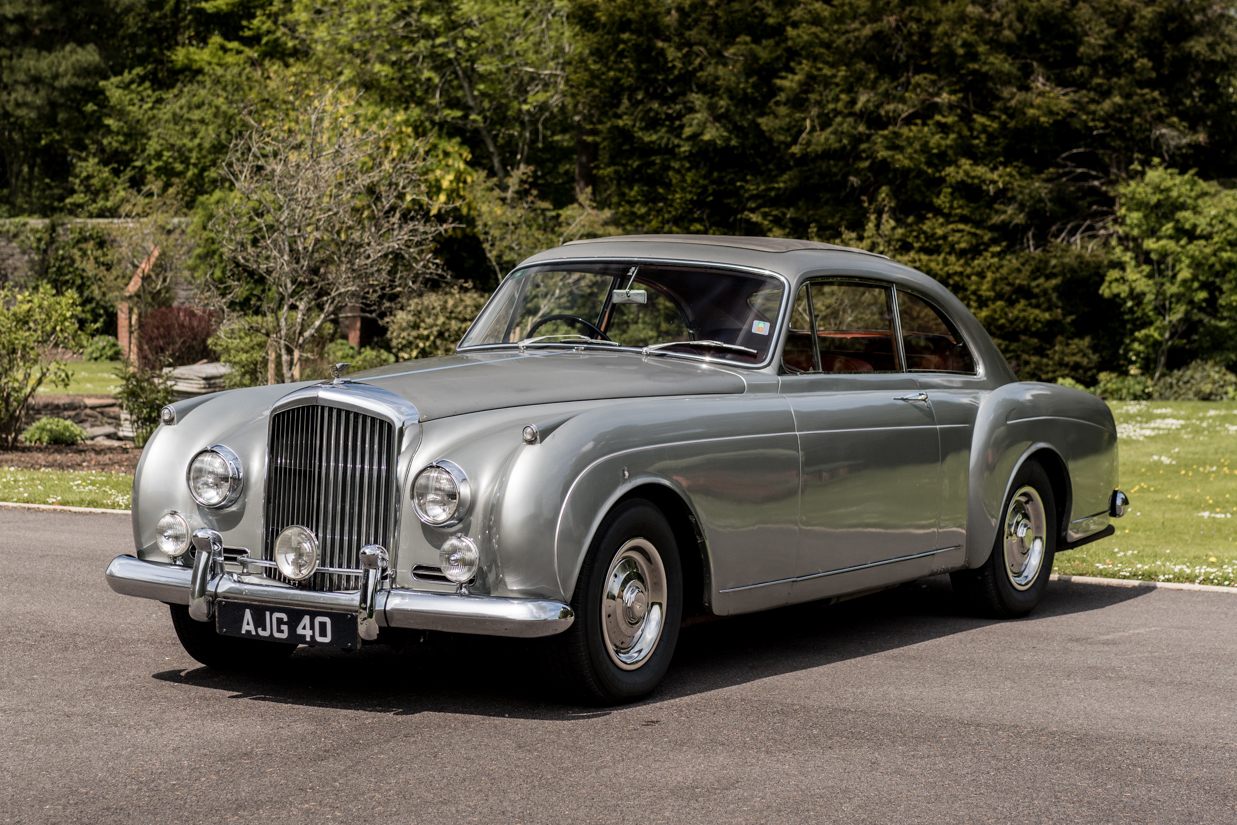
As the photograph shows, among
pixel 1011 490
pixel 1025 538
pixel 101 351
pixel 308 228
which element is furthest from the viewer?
pixel 101 351

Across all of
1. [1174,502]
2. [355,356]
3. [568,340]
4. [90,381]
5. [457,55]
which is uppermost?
[457,55]

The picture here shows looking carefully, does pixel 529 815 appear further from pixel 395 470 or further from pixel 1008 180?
pixel 1008 180

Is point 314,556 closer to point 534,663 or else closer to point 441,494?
point 441,494

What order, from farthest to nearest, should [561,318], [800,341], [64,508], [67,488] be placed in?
1. [67,488]
2. [64,508]
3. [561,318]
4. [800,341]

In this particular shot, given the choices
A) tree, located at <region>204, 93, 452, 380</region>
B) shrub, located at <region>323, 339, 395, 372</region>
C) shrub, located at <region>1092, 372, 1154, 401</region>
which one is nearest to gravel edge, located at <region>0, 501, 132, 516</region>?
tree, located at <region>204, 93, 452, 380</region>

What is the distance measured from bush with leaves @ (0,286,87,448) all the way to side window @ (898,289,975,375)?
1112 cm

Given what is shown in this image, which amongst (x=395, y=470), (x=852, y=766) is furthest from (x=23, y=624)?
(x=852, y=766)

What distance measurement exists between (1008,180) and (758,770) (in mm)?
24001

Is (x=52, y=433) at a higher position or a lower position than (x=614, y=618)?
lower

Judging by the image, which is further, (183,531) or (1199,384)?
(1199,384)

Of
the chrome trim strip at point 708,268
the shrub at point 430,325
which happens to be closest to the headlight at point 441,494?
the chrome trim strip at point 708,268

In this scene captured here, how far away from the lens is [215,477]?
18.3 feet

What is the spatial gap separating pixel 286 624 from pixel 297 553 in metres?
0.28

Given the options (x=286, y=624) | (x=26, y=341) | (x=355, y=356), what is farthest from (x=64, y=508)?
(x=355, y=356)
